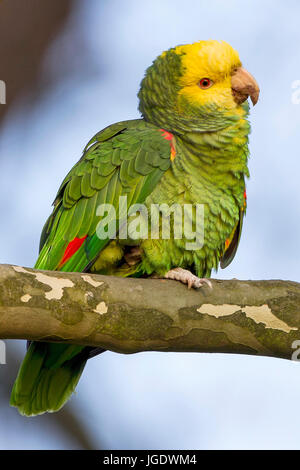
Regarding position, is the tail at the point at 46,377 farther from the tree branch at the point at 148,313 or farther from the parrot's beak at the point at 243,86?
the parrot's beak at the point at 243,86

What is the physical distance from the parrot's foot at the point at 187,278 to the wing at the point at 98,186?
0.29 m

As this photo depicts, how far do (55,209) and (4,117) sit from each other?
103 centimetres

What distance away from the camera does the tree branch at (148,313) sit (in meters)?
1.99

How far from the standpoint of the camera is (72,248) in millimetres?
2570

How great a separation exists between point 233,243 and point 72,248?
87cm

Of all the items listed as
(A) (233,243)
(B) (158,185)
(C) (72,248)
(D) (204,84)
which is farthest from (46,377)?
(D) (204,84)

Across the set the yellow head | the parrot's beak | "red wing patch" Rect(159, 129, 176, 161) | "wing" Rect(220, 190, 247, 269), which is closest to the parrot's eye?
the yellow head

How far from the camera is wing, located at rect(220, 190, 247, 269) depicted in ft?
9.58

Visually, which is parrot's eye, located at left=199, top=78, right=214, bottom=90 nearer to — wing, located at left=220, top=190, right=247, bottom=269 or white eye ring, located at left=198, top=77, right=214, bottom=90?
white eye ring, located at left=198, top=77, right=214, bottom=90

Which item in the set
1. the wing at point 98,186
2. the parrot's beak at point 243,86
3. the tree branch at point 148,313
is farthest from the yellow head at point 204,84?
the tree branch at point 148,313

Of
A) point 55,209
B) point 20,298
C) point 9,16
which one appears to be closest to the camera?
point 20,298

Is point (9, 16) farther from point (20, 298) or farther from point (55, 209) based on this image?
→ point (20, 298)
